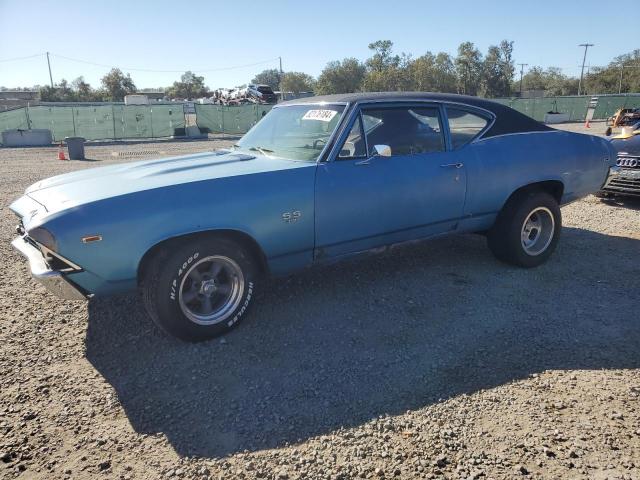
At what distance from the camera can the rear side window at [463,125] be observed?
439cm

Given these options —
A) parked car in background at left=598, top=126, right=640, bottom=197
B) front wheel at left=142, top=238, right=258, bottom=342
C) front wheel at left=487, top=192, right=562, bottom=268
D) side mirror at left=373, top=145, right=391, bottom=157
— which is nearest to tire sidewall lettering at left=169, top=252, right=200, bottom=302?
front wheel at left=142, top=238, right=258, bottom=342

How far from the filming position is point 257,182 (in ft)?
11.1

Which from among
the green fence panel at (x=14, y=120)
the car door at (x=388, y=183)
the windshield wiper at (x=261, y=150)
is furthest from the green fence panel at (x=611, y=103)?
the windshield wiper at (x=261, y=150)

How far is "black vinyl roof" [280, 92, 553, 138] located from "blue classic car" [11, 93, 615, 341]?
2 centimetres

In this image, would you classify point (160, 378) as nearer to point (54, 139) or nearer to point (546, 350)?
point (546, 350)

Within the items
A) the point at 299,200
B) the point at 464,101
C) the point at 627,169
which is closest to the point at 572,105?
the point at 627,169

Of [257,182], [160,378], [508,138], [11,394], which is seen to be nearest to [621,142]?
[508,138]

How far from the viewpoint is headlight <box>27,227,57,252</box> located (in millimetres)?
2826

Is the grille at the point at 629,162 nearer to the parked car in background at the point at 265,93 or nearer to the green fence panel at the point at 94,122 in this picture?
the green fence panel at the point at 94,122

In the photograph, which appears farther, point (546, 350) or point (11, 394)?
point (546, 350)

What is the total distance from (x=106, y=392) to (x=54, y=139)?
25.2 m

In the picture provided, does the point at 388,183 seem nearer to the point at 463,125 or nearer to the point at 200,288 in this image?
the point at 463,125

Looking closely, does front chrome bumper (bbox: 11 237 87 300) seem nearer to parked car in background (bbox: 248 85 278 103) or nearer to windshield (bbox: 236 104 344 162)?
windshield (bbox: 236 104 344 162)

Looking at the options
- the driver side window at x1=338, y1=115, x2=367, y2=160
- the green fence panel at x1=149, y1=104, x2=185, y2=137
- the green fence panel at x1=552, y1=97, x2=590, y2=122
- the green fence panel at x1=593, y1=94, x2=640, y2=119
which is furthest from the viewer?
the green fence panel at x1=593, y1=94, x2=640, y2=119
